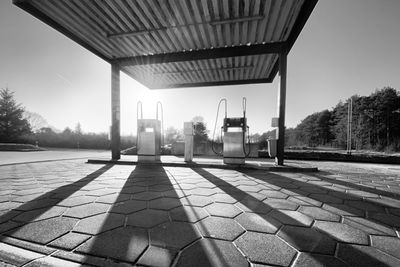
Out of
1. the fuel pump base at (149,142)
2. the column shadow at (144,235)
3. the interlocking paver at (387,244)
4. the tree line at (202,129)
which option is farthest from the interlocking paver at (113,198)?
the tree line at (202,129)

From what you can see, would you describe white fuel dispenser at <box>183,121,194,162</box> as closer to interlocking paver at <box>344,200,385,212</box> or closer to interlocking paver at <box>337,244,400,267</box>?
interlocking paver at <box>344,200,385,212</box>

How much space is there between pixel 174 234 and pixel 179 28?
17.2 feet

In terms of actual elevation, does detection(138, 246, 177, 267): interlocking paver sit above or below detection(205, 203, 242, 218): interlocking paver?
above

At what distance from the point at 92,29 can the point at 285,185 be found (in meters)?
6.67

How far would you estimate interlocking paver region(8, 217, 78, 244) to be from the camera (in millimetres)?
1418

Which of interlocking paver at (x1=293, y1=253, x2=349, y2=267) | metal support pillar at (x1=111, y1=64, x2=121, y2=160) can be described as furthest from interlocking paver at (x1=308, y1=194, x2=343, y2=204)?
metal support pillar at (x1=111, y1=64, x2=121, y2=160)

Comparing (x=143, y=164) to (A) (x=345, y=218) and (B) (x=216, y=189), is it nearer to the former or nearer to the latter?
(B) (x=216, y=189)

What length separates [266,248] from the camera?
129 cm

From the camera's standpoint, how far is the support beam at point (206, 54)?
18.0 ft

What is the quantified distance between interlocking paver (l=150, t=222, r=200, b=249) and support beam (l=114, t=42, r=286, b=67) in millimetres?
5613

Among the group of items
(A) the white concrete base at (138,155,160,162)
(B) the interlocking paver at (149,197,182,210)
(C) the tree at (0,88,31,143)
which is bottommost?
(B) the interlocking paver at (149,197,182,210)

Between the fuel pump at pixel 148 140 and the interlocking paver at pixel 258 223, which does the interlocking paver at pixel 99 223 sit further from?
the fuel pump at pixel 148 140

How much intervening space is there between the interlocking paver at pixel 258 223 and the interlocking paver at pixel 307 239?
86 mm

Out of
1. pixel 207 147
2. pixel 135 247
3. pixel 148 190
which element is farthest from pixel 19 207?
pixel 207 147
